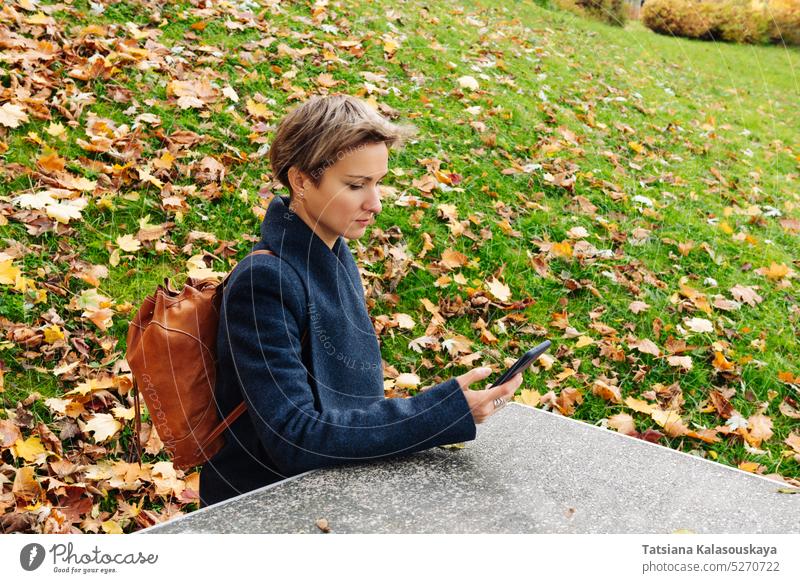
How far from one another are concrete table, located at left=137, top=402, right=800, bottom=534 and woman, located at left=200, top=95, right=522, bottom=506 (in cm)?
8

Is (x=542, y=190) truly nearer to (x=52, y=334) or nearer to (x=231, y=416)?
(x=52, y=334)

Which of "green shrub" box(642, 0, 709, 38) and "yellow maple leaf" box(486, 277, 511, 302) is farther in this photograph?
"green shrub" box(642, 0, 709, 38)

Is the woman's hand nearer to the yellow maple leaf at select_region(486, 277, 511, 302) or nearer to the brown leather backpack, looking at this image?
the brown leather backpack

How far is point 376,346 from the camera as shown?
201cm

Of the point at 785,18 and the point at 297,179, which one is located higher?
the point at 785,18

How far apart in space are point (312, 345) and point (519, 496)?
0.62 meters

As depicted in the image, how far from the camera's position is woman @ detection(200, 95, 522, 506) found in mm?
1632

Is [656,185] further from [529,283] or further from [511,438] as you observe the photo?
[511,438]

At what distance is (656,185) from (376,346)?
4007 mm

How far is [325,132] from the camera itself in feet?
5.60

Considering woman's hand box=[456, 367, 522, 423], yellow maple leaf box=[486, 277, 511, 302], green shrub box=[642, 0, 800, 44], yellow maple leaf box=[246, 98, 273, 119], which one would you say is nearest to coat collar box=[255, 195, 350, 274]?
woman's hand box=[456, 367, 522, 423]

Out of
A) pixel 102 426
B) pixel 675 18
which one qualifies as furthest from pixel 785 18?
pixel 102 426

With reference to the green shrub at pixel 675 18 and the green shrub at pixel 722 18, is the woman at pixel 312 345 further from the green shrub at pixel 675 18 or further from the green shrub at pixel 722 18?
the green shrub at pixel 675 18
